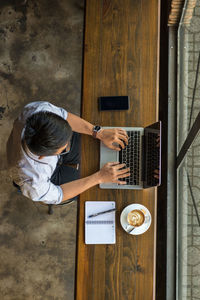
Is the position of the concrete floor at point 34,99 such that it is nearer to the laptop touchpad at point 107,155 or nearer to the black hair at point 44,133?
the laptop touchpad at point 107,155

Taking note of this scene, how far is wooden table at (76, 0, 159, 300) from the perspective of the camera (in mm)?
1763

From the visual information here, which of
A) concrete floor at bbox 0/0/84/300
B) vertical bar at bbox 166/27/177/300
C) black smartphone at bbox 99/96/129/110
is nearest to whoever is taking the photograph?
black smartphone at bbox 99/96/129/110

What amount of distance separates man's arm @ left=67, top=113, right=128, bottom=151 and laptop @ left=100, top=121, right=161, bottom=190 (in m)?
0.04

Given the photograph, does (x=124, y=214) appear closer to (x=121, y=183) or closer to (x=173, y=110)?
(x=121, y=183)

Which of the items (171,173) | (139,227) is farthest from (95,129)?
(171,173)

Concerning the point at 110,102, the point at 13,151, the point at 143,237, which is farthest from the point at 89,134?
the point at 143,237

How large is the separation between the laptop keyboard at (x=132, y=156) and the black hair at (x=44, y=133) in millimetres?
592

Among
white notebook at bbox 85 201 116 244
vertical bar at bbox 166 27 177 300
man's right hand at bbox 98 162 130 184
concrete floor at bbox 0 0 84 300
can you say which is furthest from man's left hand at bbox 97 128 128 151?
concrete floor at bbox 0 0 84 300

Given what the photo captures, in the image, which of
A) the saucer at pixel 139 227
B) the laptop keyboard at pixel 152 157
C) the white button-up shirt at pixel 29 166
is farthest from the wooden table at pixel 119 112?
the white button-up shirt at pixel 29 166

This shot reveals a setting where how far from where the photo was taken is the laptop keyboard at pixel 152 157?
1.67 m

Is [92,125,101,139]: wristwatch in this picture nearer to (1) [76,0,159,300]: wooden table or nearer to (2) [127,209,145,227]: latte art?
(1) [76,0,159,300]: wooden table

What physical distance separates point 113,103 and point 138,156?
1.26 feet

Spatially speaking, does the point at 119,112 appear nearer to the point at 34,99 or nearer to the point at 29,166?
the point at 29,166

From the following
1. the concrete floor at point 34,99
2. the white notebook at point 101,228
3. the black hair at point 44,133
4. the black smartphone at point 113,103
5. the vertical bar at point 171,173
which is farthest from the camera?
the concrete floor at point 34,99
